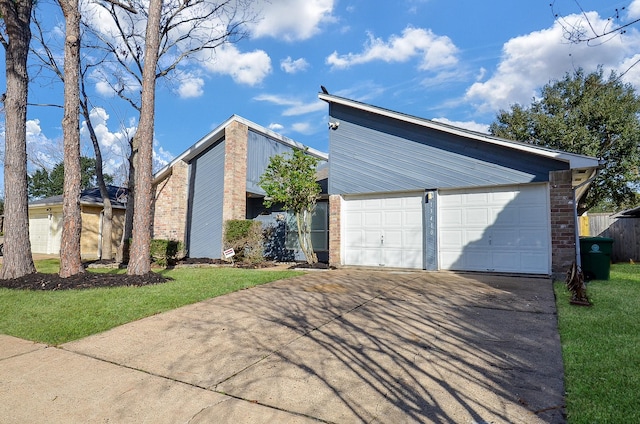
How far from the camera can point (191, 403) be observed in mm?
2676

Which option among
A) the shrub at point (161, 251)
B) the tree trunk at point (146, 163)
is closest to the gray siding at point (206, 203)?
the shrub at point (161, 251)

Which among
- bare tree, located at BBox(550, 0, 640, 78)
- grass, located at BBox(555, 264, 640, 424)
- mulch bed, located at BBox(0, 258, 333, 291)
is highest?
bare tree, located at BBox(550, 0, 640, 78)

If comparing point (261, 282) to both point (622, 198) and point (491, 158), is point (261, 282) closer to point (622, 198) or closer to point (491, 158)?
point (491, 158)

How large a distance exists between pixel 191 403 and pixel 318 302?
3288 millimetres

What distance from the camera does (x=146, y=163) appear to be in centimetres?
858

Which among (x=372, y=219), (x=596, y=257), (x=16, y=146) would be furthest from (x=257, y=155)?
(x=596, y=257)

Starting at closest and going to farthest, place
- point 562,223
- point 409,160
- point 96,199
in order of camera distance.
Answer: point 562,223
point 409,160
point 96,199

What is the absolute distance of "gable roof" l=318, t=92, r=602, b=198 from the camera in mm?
7434

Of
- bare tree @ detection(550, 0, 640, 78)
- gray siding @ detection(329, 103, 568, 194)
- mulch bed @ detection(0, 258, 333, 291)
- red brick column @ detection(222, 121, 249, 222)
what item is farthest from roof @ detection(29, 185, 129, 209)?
bare tree @ detection(550, 0, 640, 78)

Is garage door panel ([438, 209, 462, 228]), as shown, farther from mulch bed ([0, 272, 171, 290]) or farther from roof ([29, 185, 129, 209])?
roof ([29, 185, 129, 209])

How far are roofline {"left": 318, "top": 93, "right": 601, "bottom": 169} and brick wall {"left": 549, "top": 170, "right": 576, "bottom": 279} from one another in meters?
0.35

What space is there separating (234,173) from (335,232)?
4546 mm

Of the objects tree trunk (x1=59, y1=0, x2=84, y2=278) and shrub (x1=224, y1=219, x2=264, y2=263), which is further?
shrub (x1=224, y1=219, x2=264, y2=263)

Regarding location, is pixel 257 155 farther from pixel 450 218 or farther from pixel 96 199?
pixel 96 199
